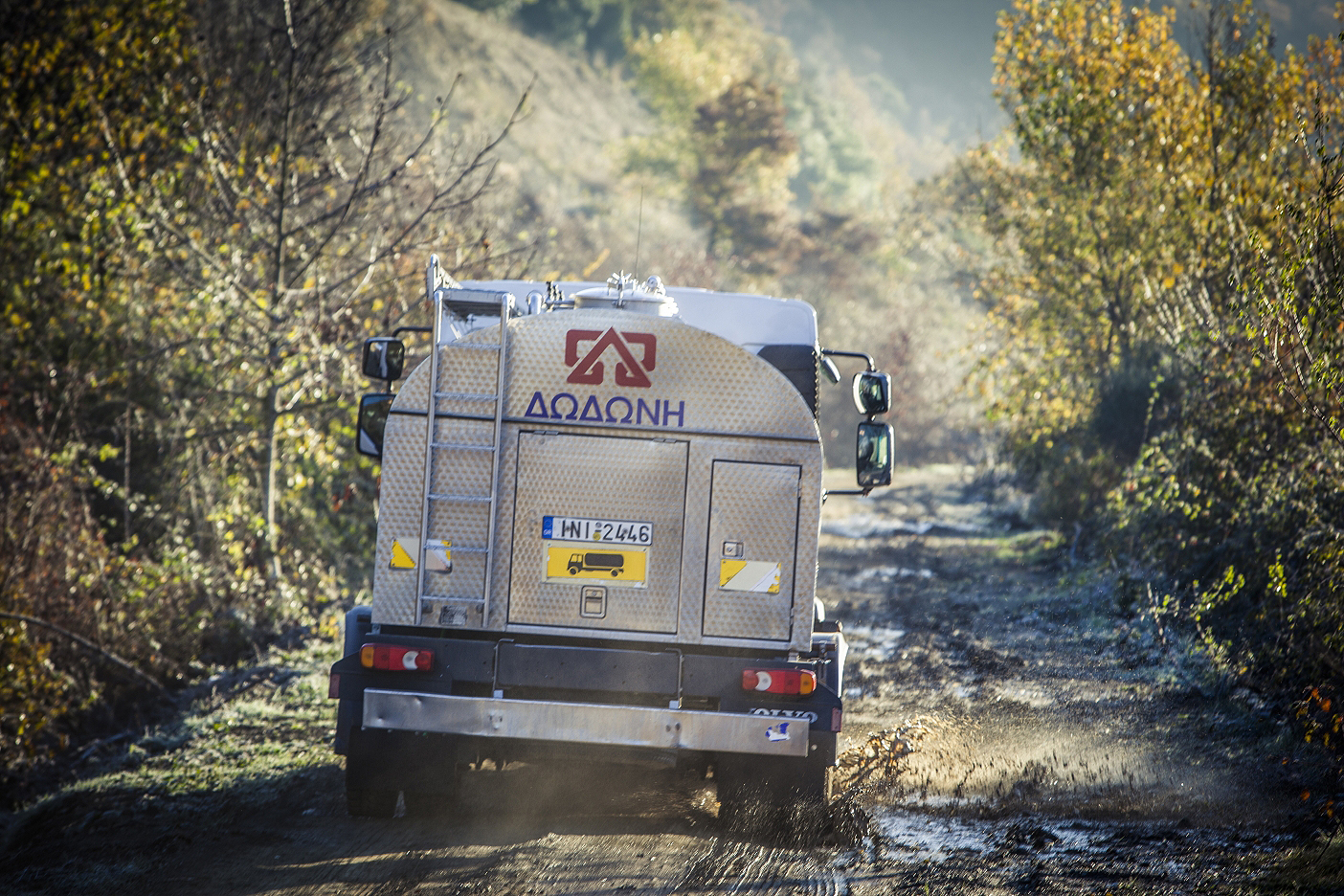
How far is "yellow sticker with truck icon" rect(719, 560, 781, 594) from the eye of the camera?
4941 millimetres

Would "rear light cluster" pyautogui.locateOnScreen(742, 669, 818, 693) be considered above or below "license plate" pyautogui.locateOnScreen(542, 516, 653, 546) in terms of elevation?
below

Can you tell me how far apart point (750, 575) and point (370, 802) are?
2.43 metres

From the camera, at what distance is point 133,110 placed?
11.8 metres

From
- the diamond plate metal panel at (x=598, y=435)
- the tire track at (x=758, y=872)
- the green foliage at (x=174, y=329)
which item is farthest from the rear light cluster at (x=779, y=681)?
the green foliage at (x=174, y=329)

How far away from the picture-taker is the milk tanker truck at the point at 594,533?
193 inches

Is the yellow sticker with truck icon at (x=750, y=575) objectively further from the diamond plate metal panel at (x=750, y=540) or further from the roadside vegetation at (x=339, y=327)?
the roadside vegetation at (x=339, y=327)

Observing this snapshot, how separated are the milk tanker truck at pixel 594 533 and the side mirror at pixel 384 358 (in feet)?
4.05

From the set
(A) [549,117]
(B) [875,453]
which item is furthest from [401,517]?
(A) [549,117]

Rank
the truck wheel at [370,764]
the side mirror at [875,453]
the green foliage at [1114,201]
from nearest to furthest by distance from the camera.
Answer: the truck wheel at [370,764] → the side mirror at [875,453] → the green foliage at [1114,201]

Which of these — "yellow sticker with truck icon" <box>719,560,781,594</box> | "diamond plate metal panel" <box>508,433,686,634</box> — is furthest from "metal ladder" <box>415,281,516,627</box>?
"yellow sticker with truck icon" <box>719,560,781,594</box>

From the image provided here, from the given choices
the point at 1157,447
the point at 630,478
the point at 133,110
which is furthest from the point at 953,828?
the point at 133,110

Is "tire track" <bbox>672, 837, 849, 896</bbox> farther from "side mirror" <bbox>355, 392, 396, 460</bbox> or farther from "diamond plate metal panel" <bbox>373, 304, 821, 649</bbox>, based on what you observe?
"side mirror" <bbox>355, 392, 396, 460</bbox>

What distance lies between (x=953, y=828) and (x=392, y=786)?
311cm

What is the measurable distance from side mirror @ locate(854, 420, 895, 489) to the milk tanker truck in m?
0.79
